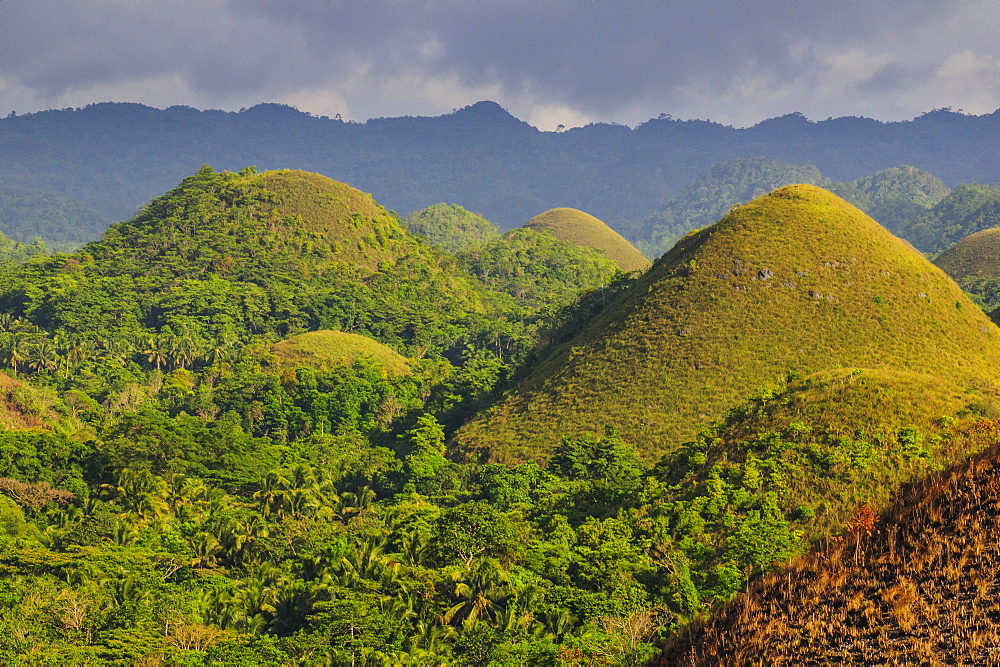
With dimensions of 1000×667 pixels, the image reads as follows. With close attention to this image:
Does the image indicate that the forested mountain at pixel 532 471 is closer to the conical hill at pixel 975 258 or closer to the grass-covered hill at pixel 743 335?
the grass-covered hill at pixel 743 335

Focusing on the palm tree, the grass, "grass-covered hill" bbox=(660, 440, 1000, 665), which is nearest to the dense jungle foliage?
the palm tree

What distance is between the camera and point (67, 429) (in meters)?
67.3

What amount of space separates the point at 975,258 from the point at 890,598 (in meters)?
178

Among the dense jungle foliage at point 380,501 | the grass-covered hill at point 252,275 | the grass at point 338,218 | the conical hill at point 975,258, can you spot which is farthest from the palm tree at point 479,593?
the conical hill at point 975,258

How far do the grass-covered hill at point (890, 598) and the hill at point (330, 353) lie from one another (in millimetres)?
79349

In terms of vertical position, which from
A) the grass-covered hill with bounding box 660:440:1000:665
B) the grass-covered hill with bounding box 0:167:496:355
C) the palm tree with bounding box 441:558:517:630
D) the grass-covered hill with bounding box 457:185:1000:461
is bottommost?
the palm tree with bounding box 441:558:517:630

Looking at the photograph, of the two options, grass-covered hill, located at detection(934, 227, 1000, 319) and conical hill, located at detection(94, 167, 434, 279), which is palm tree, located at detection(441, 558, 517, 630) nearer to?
conical hill, located at detection(94, 167, 434, 279)

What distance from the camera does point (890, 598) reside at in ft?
38.8

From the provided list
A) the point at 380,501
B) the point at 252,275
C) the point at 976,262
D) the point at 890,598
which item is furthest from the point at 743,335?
the point at 976,262

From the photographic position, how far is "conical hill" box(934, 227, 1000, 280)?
160 meters

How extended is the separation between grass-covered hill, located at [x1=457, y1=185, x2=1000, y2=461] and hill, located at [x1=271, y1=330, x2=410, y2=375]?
28.2 meters

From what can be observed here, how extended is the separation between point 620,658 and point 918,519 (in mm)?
13936

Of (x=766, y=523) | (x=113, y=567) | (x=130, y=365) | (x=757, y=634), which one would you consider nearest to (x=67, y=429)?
(x=130, y=365)

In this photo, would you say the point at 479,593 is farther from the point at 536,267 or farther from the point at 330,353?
the point at 536,267
